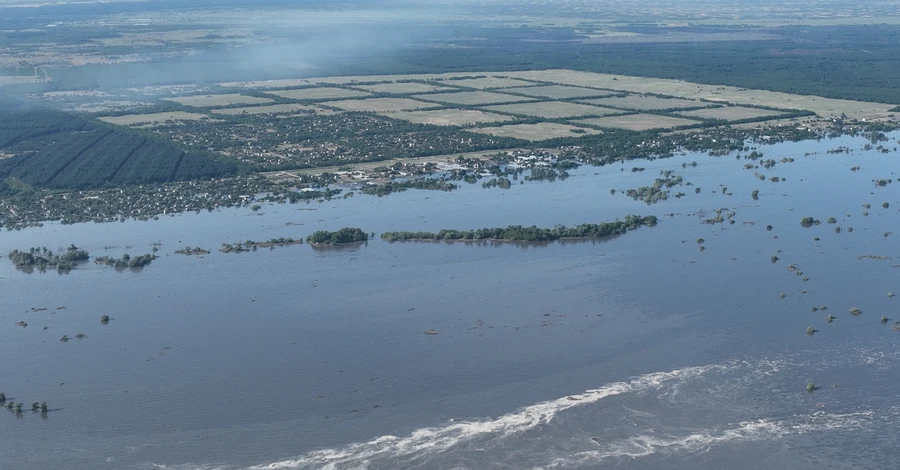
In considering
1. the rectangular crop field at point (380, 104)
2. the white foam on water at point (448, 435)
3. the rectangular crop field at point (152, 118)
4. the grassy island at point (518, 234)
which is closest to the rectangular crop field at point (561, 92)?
the rectangular crop field at point (380, 104)

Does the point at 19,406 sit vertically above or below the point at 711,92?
below

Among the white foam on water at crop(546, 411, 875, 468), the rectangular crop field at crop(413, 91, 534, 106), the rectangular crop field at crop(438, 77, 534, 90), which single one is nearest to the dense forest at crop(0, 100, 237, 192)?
the rectangular crop field at crop(413, 91, 534, 106)

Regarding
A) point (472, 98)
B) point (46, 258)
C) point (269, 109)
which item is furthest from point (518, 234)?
point (472, 98)

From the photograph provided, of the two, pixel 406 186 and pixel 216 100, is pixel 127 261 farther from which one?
pixel 216 100

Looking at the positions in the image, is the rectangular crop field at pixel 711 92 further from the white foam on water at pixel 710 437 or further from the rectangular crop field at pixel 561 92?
the white foam on water at pixel 710 437

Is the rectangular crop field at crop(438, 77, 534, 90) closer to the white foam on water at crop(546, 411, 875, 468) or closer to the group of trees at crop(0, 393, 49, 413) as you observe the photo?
the group of trees at crop(0, 393, 49, 413)

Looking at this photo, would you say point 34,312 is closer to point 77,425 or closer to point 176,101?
point 77,425
